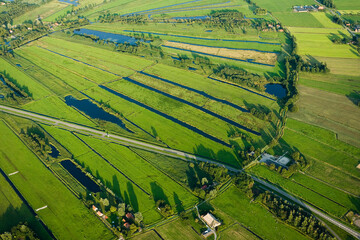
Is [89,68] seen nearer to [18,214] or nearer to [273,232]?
[18,214]

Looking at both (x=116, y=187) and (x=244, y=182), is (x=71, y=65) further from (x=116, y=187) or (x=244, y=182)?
(x=244, y=182)

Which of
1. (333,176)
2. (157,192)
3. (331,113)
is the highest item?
(331,113)

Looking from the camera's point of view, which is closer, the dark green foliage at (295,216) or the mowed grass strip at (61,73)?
the dark green foliage at (295,216)

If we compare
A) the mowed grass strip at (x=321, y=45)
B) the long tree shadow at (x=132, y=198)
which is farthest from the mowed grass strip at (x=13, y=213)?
the mowed grass strip at (x=321, y=45)

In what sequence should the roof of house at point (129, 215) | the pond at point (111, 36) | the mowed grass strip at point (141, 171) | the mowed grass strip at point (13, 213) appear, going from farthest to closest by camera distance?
the pond at point (111, 36) → the mowed grass strip at point (141, 171) → the roof of house at point (129, 215) → the mowed grass strip at point (13, 213)

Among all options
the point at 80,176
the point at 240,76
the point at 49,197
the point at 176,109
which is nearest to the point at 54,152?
the point at 80,176

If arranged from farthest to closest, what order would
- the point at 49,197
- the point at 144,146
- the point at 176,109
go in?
the point at 176,109, the point at 144,146, the point at 49,197

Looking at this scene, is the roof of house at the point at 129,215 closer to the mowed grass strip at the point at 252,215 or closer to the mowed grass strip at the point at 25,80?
the mowed grass strip at the point at 252,215
